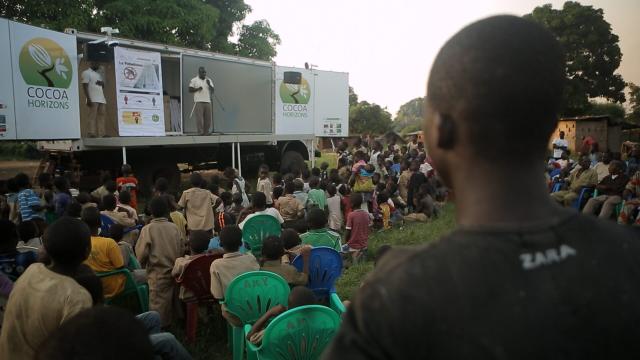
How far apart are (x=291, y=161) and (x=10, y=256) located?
10.3 m

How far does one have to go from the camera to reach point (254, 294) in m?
3.49

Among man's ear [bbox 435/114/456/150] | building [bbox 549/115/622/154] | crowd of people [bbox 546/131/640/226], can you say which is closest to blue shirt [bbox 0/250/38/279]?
man's ear [bbox 435/114/456/150]

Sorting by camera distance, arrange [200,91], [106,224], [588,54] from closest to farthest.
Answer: [106,224] < [200,91] < [588,54]

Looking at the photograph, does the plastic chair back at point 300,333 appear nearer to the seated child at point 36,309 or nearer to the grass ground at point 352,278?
the grass ground at point 352,278

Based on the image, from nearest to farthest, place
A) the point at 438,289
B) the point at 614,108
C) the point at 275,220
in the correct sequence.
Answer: the point at 438,289 < the point at 275,220 < the point at 614,108

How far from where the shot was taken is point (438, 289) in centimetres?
84

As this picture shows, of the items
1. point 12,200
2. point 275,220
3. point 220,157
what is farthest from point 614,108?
point 12,200

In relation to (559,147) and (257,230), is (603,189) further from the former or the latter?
(257,230)

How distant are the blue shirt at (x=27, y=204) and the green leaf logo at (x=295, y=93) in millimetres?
8514

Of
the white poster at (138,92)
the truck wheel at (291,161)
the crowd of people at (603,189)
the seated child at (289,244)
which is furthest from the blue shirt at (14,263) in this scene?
the truck wheel at (291,161)

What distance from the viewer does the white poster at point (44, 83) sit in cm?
773

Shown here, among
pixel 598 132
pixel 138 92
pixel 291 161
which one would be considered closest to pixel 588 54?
pixel 598 132

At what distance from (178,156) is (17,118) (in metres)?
4.41

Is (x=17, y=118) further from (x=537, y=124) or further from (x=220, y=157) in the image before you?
(x=537, y=124)
